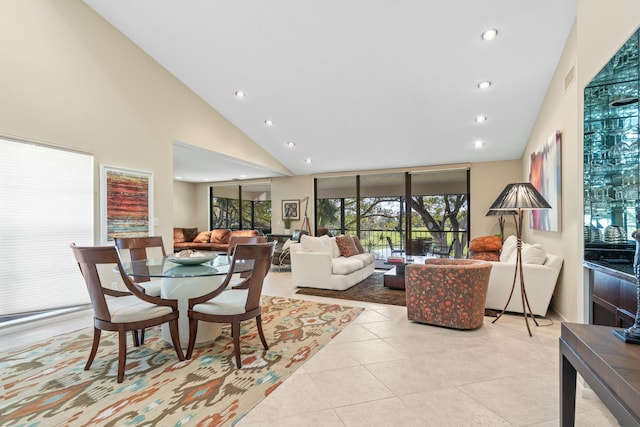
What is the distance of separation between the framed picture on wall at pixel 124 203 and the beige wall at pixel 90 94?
112 millimetres

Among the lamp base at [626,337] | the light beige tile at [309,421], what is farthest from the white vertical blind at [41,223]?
the lamp base at [626,337]

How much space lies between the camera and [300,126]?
19.4ft

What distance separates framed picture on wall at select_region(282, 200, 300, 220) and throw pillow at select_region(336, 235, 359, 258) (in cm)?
289

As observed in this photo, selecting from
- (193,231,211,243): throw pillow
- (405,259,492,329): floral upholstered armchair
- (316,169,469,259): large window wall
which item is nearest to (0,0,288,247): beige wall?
(405,259,492,329): floral upholstered armchair

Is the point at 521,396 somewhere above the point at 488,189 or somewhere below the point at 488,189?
below

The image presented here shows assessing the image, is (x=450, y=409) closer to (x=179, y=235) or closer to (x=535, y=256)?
(x=535, y=256)

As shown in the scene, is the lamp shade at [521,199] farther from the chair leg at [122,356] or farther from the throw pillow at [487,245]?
the chair leg at [122,356]

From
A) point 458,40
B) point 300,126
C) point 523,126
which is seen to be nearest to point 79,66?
point 300,126

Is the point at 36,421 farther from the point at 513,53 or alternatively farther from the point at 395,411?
the point at 513,53

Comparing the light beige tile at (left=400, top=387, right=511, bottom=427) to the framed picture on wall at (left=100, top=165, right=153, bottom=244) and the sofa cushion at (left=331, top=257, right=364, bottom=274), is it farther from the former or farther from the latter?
the framed picture on wall at (left=100, top=165, right=153, bottom=244)

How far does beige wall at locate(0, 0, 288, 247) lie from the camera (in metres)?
3.17

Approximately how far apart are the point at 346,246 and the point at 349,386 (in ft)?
12.7

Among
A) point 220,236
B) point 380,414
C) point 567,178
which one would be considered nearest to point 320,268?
point 380,414

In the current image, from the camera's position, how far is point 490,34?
11.0 feet
